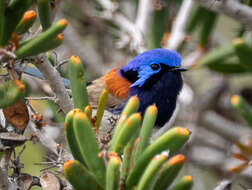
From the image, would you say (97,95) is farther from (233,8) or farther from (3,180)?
(3,180)

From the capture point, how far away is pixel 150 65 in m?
2.76

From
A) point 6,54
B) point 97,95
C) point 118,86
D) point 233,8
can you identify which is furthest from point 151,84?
point 6,54

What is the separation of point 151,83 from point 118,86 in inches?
8.6

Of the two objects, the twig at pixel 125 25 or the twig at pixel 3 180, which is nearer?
the twig at pixel 3 180

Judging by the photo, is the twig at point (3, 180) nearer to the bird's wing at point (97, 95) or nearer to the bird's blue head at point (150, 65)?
the bird's wing at point (97, 95)

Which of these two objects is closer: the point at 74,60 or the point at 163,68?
the point at 74,60

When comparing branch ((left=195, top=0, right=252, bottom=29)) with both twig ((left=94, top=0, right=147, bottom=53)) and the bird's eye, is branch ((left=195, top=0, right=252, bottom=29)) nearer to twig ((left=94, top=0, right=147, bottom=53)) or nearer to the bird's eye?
the bird's eye

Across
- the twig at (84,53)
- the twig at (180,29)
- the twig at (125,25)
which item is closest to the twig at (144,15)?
the twig at (125,25)

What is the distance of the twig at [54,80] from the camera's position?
5.31 ft

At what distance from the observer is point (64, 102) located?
5.66 feet

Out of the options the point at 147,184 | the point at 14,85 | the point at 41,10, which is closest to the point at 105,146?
the point at 147,184

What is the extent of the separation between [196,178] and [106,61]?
1.53 m

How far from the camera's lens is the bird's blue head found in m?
2.69

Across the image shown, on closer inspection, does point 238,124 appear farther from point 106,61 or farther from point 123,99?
point 123,99
